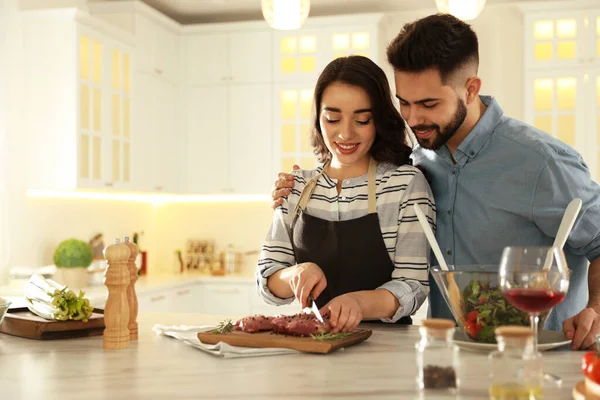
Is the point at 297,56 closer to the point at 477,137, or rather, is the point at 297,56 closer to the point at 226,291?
the point at 226,291

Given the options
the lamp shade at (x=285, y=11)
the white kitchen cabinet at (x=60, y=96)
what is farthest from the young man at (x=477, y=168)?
the white kitchen cabinet at (x=60, y=96)

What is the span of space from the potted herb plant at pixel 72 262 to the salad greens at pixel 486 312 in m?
3.47

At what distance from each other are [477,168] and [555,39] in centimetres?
343

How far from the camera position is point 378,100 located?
216cm

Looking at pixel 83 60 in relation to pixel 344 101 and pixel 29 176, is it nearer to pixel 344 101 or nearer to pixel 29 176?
pixel 29 176

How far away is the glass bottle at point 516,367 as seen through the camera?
46.1 inches

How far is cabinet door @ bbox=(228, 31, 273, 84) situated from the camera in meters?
Result: 5.84

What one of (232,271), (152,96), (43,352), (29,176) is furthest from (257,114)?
(43,352)

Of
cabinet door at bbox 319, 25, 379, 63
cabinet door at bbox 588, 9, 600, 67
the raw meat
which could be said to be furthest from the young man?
cabinet door at bbox 319, 25, 379, 63

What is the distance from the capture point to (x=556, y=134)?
17.3ft

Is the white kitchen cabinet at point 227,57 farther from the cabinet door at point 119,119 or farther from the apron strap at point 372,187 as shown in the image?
the apron strap at point 372,187

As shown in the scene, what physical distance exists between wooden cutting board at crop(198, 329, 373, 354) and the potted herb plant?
3.11 metres

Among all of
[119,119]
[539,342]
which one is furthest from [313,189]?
[119,119]

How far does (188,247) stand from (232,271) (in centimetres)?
56
